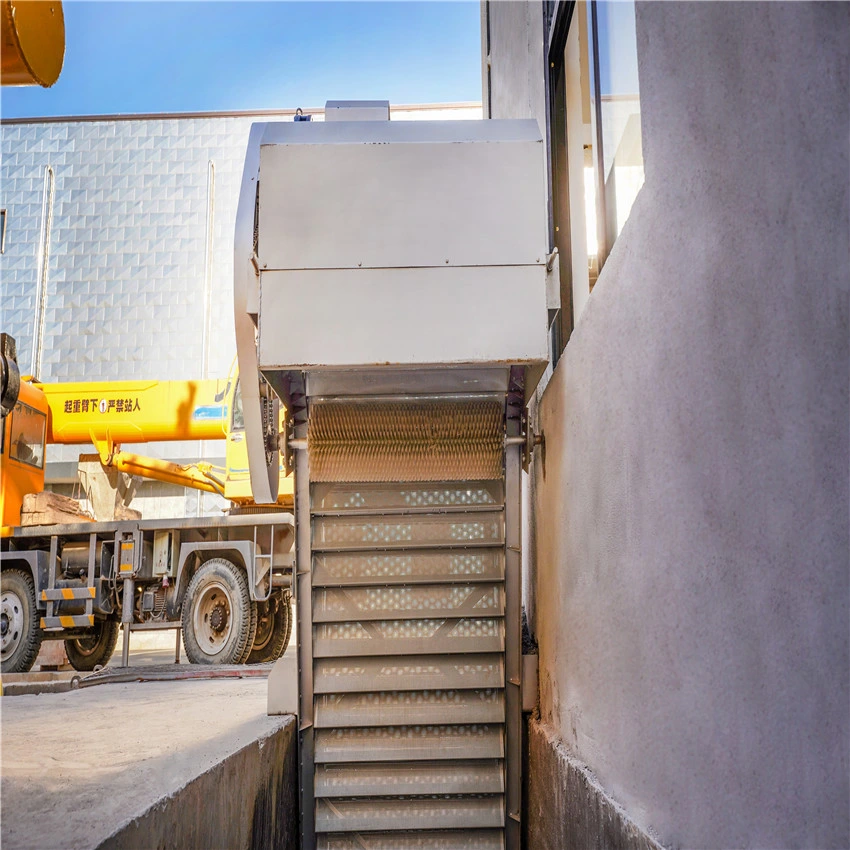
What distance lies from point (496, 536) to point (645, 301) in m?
2.62

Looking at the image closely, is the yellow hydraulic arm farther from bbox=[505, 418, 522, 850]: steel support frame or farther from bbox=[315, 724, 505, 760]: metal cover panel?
bbox=[505, 418, 522, 850]: steel support frame

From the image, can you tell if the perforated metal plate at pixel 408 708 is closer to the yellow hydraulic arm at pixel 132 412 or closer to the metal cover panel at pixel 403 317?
the metal cover panel at pixel 403 317

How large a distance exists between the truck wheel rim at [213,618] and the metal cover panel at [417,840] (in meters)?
5.20

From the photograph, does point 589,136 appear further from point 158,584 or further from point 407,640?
point 158,584

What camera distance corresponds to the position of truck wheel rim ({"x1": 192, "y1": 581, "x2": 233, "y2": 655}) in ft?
32.5

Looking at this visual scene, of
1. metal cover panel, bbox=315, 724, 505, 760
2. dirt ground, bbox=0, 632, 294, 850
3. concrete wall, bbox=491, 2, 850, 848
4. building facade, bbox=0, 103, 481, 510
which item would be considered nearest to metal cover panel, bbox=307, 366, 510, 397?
concrete wall, bbox=491, 2, 850, 848

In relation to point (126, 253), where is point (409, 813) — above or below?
below

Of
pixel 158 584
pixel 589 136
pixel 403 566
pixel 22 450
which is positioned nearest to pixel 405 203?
pixel 589 136

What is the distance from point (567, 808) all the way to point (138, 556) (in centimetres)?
772

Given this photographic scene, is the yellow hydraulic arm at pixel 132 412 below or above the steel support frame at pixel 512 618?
above

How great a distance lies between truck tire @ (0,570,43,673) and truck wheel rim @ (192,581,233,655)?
7.43 ft

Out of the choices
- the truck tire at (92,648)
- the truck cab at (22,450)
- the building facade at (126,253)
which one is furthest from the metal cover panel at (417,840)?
the building facade at (126,253)

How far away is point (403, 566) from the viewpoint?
16.5 ft

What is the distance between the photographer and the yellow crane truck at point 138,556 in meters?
9.95
